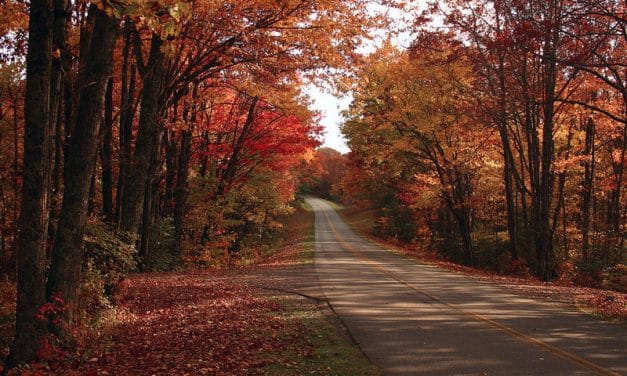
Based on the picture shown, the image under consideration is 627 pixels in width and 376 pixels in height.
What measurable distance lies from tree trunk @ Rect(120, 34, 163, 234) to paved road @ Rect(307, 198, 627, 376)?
5.28 meters

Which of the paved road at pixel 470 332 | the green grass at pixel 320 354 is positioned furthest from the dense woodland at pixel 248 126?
the paved road at pixel 470 332

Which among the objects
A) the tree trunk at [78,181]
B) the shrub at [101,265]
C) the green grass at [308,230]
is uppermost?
the tree trunk at [78,181]

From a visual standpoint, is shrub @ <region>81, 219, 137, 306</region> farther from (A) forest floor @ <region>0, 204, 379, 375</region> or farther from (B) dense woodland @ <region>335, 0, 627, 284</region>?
(B) dense woodland @ <region>335, 0, 627, 284</region>

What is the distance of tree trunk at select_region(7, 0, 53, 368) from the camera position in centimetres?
648

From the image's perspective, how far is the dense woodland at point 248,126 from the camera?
7.62 m

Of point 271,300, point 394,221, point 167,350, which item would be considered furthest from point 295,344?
point 394,221

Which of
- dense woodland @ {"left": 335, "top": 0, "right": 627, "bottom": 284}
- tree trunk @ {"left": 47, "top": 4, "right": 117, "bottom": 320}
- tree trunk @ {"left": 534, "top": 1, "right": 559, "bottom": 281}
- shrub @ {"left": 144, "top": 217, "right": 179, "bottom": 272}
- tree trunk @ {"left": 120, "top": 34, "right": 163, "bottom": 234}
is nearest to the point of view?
tree trunk @ {"left": 47, "top": 4, "right": 117, "bottom": 320}

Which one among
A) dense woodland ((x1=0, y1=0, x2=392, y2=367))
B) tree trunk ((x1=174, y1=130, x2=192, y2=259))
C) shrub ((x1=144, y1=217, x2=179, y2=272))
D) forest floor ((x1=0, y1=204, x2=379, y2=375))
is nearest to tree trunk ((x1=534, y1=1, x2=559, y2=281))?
dense woodland ((x1=0, y1=0, x2=392, y2=367))

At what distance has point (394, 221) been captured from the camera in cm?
4419

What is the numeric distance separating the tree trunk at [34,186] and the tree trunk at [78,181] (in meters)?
0.74

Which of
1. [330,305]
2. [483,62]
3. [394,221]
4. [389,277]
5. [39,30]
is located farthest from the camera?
[394,221]

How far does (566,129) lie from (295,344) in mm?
21568

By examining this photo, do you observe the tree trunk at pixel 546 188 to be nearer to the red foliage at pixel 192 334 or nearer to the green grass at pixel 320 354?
the red foliage at pixel 192 334

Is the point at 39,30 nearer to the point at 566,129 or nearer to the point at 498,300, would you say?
the point at 498,300
